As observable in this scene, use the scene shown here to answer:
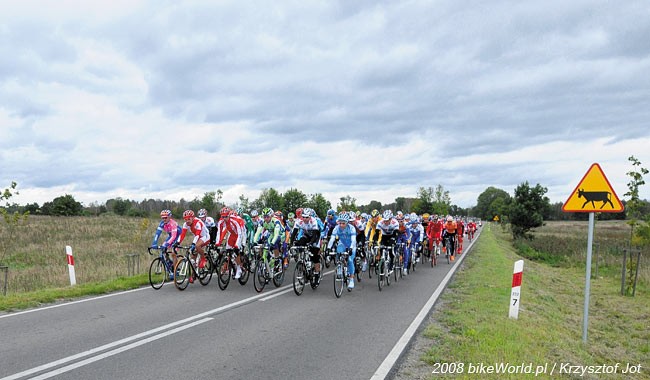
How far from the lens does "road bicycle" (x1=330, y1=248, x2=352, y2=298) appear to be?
36.1ft

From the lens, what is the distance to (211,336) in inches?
278

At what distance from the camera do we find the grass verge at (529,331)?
6.28 m

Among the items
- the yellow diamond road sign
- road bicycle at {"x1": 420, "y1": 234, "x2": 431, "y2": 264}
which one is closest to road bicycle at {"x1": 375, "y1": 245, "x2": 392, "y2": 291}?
the yellow diamond road sign

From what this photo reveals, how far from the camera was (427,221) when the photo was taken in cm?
2162

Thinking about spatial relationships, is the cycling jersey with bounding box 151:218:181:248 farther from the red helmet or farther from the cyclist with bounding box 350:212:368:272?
the cyclist with bounding box 350:212:368:272

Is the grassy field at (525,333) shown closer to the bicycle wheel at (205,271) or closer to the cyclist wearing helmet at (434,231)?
the cyclist wearing helmet at (434,231)

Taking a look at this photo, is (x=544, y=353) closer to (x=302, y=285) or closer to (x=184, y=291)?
(x=302, y=285)

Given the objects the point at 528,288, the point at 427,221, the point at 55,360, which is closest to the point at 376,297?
the point at 528,288

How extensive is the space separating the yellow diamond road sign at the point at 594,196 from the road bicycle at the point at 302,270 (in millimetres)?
5918

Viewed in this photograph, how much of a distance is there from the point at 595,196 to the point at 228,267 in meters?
8.55

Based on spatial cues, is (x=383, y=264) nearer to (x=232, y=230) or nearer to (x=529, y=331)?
(x=232, y=230)

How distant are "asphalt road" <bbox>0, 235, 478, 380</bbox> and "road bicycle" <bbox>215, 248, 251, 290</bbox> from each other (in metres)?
0.55

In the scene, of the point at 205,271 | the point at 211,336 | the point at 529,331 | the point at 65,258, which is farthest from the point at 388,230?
the point at 65,258

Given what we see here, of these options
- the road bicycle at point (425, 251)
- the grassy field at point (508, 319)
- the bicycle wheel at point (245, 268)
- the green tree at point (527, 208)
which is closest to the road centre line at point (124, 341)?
the bicycle wheel at point (245, 268)
